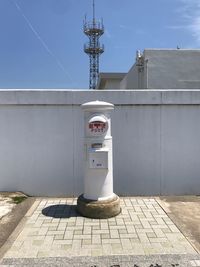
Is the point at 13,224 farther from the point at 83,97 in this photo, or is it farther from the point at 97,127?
the point at 83,97

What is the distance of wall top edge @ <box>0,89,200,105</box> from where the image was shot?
637 cm

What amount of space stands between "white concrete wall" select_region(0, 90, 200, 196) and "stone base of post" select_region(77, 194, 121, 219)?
1342 mm

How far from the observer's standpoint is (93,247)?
4109 mm

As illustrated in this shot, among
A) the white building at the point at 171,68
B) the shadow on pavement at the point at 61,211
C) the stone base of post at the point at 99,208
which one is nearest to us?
the stone base of post at the point at 99,208

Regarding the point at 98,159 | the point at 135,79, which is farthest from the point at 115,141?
the point at 135,79

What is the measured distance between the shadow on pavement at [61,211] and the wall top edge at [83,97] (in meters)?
2.16

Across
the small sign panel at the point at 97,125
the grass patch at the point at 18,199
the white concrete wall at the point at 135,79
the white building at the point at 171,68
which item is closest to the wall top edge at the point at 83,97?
the small sign panel at the point at 97,125

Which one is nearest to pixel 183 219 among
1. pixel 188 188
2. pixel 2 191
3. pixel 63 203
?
pixel 188 188

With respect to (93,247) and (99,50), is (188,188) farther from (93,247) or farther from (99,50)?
(99,50)

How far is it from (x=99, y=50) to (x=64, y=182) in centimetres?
3246

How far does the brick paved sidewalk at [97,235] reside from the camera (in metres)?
4.01

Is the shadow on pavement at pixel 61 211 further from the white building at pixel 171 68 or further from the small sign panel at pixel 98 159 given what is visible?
the white building at pixel 171 68

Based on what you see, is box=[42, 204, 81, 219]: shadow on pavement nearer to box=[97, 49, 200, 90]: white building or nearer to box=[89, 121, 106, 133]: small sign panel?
box=[89, 121, 106, 133]: small sign panel

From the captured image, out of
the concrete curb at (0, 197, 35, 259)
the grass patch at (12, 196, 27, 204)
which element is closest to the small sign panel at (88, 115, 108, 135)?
the concrete curb at (0, 197, 35, 259)
